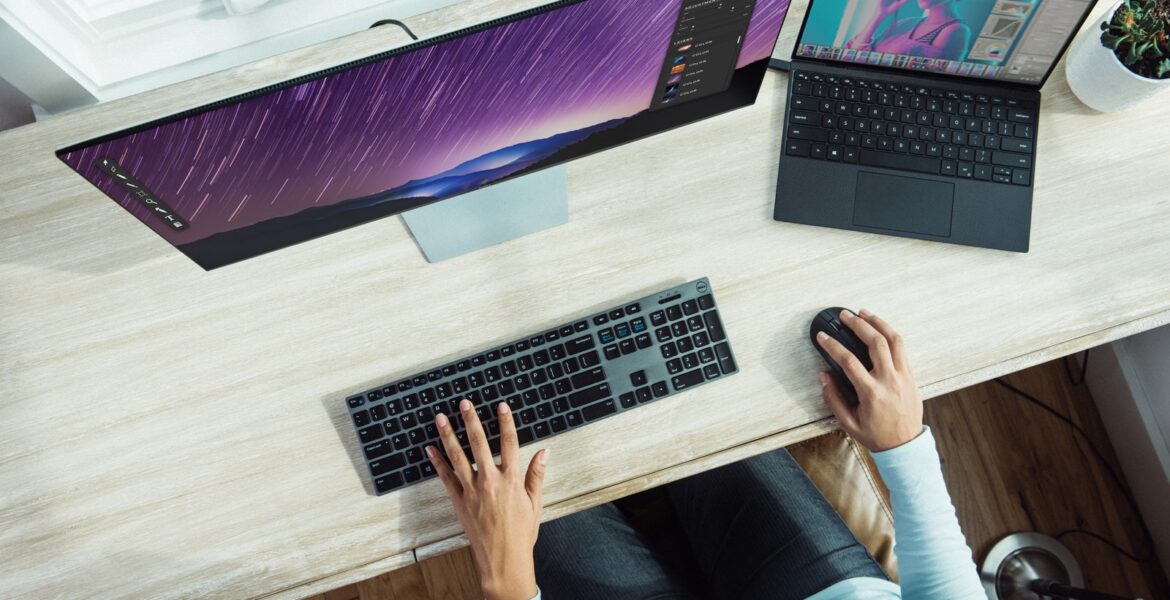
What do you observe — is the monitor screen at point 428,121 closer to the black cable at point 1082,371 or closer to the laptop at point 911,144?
the laptop at point 911,144

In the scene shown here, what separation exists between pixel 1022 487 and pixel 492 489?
1195 millimetres

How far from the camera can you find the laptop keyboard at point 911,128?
0.93 m

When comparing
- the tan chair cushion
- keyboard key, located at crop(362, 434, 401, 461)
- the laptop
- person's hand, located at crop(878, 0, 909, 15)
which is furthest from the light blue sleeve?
keyboard key, located at crop(362, 434, 401, 461)

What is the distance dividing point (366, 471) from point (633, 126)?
510 mm

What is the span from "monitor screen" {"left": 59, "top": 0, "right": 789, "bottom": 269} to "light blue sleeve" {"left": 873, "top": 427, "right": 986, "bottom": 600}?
0.48 m

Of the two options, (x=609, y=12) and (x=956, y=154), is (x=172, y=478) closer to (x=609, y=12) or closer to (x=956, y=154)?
(x=609, y=12)

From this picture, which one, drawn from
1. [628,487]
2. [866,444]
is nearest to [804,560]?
[866,444]

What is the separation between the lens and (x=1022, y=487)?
1.49 m

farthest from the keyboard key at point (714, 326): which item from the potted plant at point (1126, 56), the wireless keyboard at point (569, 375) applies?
the potted plant at point (1126, 56)

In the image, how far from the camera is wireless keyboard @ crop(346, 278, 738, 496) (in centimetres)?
88

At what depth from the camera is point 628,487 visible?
0.87m

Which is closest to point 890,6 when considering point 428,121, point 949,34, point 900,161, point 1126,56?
point 949,34

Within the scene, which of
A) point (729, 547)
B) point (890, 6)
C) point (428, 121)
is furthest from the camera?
point (729, 547)

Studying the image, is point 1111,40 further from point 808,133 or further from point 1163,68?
point 808,133
